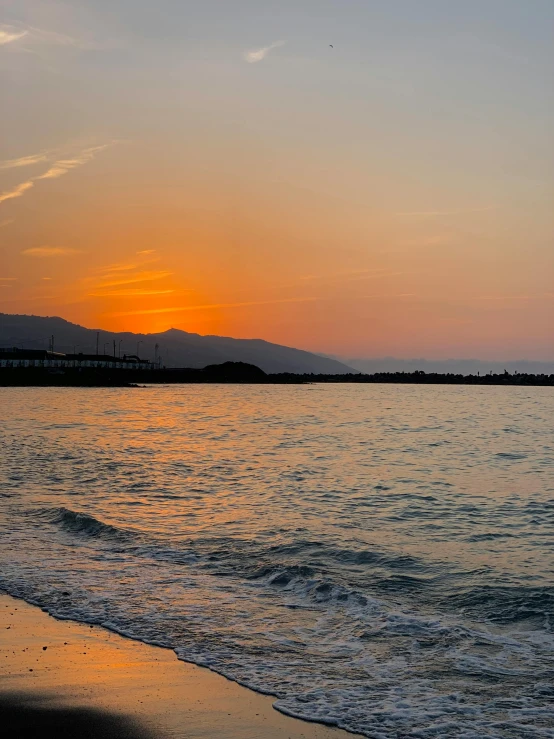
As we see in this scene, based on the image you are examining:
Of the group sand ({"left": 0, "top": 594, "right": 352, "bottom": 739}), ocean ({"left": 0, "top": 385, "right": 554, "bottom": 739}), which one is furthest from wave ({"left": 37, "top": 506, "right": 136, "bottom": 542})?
sand ({"left": 0, "top": 594, "right": 352, "bottom": 739})

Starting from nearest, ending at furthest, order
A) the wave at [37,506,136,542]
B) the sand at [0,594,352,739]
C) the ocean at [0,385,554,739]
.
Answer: the sand at [0,594,352,739] → the ocean at [0,385,554,739] → the wave at [37,506,136,542]

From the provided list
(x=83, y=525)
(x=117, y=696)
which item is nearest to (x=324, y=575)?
(x=117, y=696)

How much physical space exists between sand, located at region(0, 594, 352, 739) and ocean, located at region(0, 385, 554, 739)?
0.35m

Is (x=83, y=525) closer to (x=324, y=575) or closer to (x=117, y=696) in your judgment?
(x=324, y=575)

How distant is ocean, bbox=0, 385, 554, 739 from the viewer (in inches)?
318

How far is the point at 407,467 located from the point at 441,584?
19.1 meters

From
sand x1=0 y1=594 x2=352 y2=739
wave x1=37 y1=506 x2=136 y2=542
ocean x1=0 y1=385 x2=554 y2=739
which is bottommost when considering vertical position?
wave x1=37 y1=506 x2=136 y2=542

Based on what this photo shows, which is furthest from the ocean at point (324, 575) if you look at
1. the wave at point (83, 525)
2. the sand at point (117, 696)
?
the sand at point (117, 696)

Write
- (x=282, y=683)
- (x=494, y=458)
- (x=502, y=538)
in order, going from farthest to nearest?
(x=494, y=458) < (x=502, y=538) < (x=282, y=683)

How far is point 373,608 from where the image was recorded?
11.3 meters

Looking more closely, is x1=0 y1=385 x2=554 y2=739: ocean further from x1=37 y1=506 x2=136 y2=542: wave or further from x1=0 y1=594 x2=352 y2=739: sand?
x1=0 y1=594 x2=352 y2=739: sand

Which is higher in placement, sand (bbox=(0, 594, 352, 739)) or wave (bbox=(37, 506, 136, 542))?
sand (bbox=(0, 594, 352, 739))

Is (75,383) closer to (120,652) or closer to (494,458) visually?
(494,458)

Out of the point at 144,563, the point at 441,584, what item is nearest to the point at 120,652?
the point at 144,563
